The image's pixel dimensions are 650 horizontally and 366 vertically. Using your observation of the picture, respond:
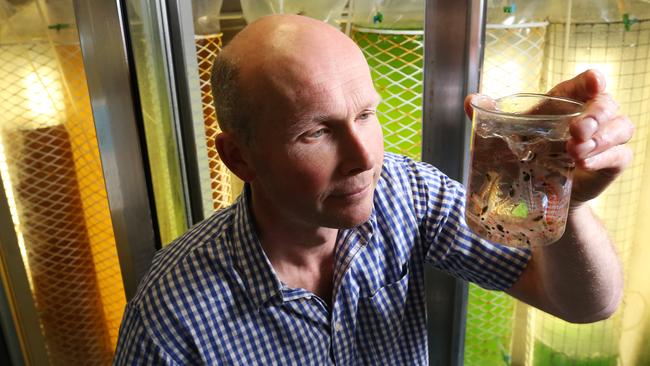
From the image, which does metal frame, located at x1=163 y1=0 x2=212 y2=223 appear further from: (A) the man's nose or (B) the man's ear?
(A) the man's nose

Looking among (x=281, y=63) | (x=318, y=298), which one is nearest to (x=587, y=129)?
(x=281, y=63)

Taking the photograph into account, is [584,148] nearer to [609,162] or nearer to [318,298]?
[609,162]

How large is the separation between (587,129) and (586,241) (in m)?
0.31

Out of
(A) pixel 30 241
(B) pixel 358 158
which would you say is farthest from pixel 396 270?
(A) pixel 30 241

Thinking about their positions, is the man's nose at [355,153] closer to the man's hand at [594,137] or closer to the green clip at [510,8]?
the man's hand at [594,137]

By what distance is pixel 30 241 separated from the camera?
1423mm

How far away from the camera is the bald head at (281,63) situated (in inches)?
34.2

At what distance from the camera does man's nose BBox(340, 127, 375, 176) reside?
2.89ft

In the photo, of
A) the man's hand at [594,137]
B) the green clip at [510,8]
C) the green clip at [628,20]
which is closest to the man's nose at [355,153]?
the man's hand at [594,137]

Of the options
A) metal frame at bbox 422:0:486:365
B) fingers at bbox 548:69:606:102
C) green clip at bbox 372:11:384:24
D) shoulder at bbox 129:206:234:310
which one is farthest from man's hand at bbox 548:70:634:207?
shoulder at bbox 129:206:234:310

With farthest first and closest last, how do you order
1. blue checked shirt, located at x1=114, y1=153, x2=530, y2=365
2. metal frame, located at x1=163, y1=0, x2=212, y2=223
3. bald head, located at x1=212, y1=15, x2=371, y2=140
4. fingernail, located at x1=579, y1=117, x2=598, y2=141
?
metal frame, located at x1=163, y1=0, x2=212, y2=223
blue checked shirt, located at x1=114, y1=153, x2=530, y2=365
bald head, located at x1=212, y1=15, x2=371, y2=140
fingernail, located at x1=579, y1=117, x2=598, y2=141

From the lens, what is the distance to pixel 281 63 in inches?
34.3

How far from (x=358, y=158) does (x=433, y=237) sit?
32 centimetres

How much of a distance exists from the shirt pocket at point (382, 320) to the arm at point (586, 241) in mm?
207
